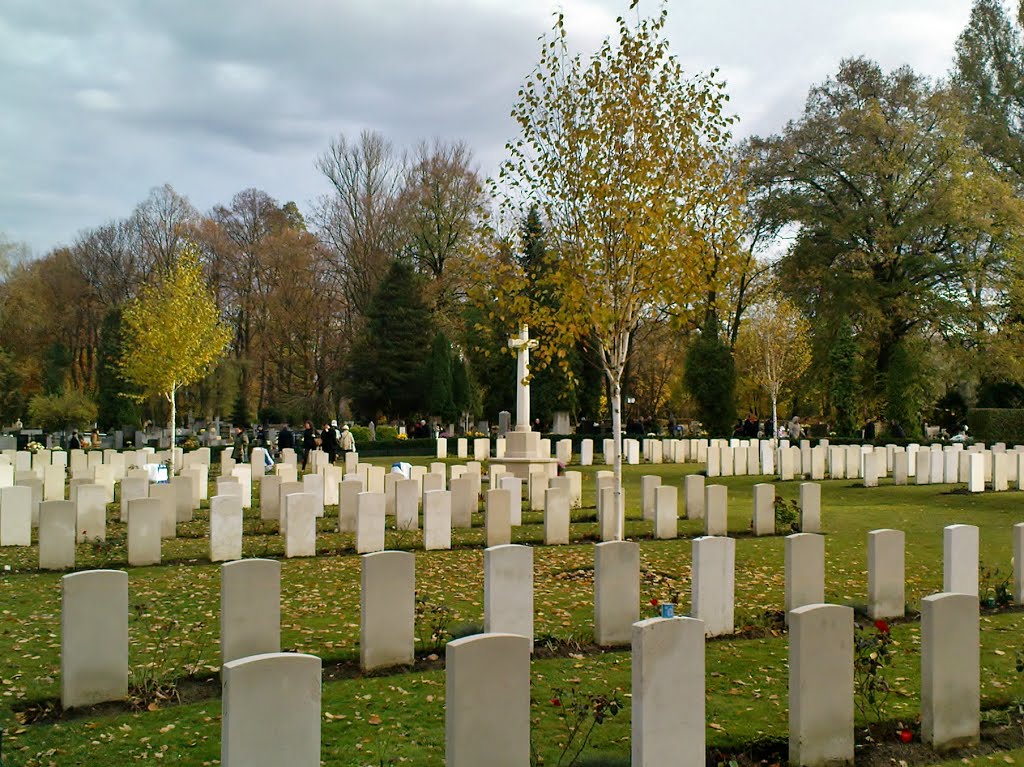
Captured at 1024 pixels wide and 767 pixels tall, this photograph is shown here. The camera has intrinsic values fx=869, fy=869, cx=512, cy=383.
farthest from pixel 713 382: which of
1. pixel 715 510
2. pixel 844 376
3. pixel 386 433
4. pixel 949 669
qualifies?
pixel 949 669

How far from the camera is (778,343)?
40.7 meters

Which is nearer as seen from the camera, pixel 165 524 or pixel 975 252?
pixel 165 524

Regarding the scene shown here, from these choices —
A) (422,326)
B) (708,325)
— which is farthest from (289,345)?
(708,325)

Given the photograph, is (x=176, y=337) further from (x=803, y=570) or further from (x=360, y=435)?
(x=803, y=570)

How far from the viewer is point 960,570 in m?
8.29

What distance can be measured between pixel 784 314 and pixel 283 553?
33371 mm

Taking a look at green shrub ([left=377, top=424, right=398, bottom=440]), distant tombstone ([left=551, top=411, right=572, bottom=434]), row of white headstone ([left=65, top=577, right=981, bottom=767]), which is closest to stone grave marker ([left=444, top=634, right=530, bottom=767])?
row of white headstone ([left=65, top=577, right=981, bottom=767])

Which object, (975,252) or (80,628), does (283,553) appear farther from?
(975,252)

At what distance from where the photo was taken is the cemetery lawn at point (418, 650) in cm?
499

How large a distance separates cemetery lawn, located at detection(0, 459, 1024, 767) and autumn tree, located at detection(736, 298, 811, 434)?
93.1 feet

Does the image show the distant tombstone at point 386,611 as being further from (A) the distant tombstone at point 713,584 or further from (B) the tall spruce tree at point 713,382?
(B) the tall spruce tree at point 713,382

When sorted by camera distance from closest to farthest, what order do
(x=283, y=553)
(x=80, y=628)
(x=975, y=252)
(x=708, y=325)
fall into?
(x=80, y=628) < (x=283, y=553) < (x=975, y=252) < (x=708, y=325)

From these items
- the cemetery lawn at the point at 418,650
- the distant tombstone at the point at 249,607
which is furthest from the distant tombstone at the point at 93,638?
the distant tombstone at the point at 249,607

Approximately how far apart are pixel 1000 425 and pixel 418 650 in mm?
31537
